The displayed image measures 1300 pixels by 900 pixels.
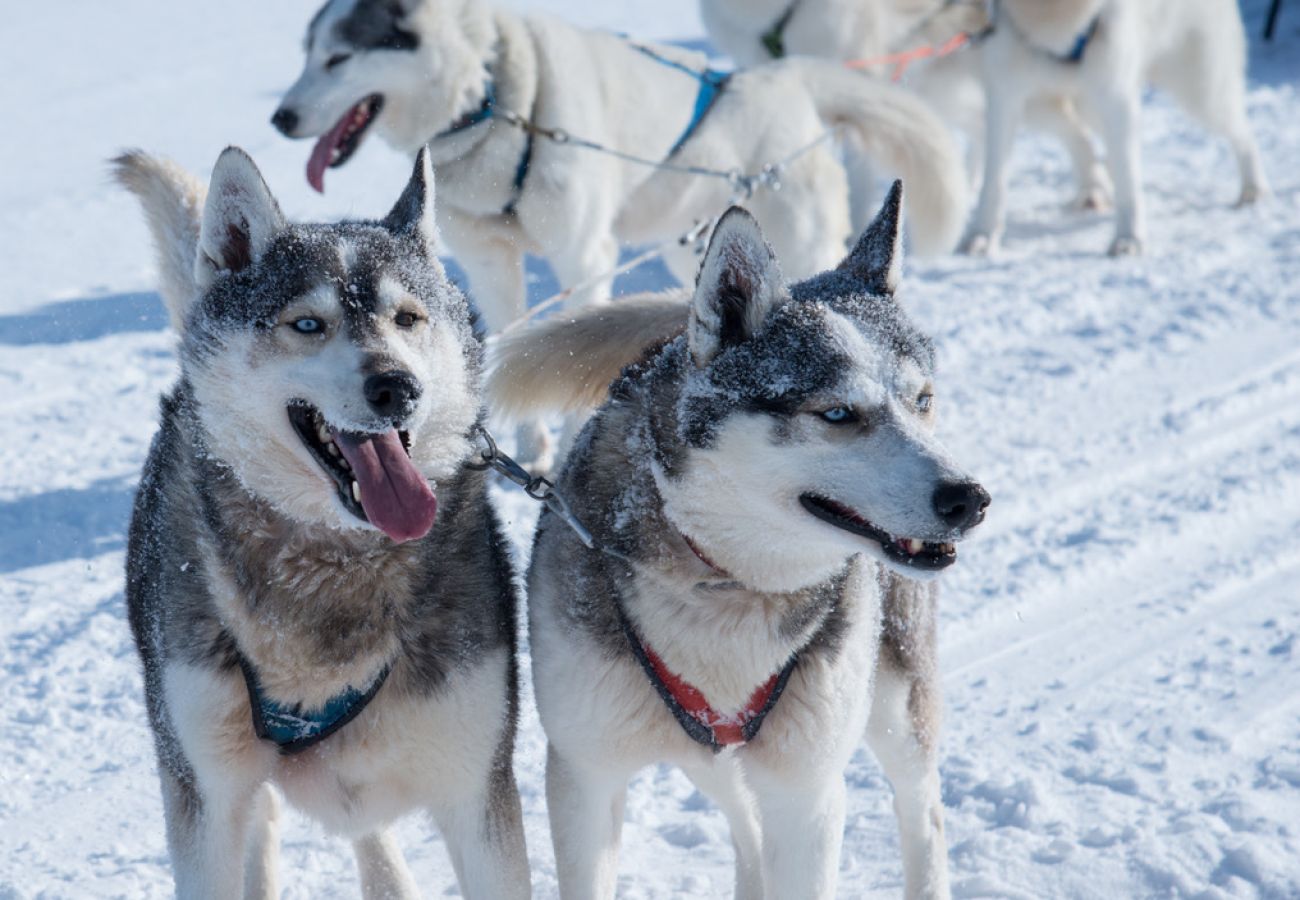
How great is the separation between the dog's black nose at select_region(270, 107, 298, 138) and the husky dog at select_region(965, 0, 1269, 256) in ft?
11.4

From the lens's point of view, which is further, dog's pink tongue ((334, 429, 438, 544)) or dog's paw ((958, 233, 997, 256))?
dog's paw ((958, 233, 997, 256))

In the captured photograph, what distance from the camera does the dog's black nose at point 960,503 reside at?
1.98m

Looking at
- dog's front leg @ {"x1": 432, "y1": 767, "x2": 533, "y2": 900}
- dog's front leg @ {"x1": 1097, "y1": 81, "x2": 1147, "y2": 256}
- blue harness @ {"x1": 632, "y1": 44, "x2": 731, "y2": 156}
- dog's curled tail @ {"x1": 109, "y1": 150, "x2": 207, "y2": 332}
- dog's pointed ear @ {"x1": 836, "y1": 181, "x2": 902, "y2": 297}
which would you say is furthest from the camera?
dog's front leg @ {"x1": 1097, "y1": 81, "x2": 1147, "y2": 256}

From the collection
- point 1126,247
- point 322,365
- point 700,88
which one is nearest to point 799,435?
point 322,365

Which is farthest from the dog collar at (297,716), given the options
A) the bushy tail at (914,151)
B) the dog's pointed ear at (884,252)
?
the bushy tail at (914,151)

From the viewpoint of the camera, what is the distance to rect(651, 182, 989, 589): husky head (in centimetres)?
204

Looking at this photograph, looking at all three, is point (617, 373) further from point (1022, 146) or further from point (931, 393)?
point (1022, 146)

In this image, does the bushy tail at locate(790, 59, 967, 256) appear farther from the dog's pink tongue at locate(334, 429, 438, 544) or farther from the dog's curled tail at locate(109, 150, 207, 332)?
the dog's pink tongue at locate(334, 429, 438, 544)

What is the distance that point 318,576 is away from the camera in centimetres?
220

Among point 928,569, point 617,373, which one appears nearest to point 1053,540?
point 617,373

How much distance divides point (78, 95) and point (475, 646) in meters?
7.21

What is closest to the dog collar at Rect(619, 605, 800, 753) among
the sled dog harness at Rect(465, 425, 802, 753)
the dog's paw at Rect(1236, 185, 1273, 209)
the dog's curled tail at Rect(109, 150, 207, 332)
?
the sled dog harness at Rect(465, 425, 802, 753)

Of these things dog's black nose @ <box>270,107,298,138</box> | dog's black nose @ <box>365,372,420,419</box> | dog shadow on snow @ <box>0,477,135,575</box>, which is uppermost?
dog's black nose @ <box>365,372,420,419</box>

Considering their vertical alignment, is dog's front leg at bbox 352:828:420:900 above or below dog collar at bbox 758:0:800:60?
below
